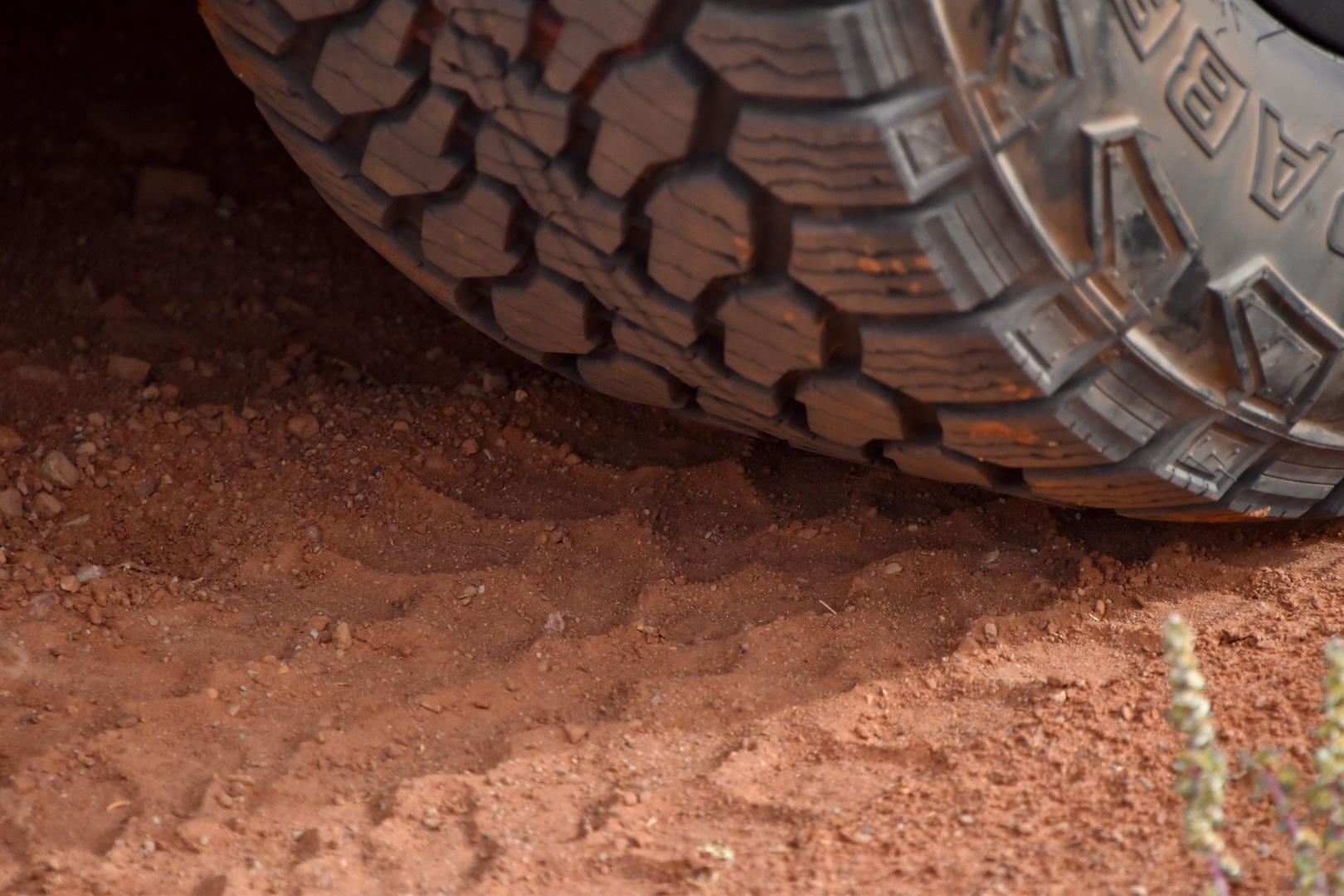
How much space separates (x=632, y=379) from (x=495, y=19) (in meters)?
0.57

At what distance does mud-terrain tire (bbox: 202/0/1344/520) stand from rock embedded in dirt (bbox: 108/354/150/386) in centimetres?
76

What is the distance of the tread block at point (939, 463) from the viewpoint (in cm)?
158

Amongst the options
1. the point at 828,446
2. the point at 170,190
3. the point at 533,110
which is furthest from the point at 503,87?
the point at 170,190

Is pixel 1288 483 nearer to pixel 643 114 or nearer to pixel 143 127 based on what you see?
pixel 643 114

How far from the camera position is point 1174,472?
1.57m

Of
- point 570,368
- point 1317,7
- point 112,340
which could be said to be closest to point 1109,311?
point 1317,7

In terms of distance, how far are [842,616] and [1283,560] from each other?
68cm

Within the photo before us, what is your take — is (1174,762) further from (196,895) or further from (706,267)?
(196,895)

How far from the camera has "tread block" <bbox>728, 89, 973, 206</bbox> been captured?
1.23m

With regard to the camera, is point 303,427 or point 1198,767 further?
point 303,427

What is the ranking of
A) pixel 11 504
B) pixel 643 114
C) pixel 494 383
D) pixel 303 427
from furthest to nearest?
pixel 494 383, pixel 303 427, pixel 11 504, pixel 643 114

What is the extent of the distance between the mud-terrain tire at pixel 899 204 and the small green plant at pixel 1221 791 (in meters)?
0.34

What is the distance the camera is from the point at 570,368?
1.86 m

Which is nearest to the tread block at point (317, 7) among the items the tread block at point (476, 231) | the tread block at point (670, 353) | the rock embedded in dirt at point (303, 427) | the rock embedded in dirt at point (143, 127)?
the tread block at point (476, 231)
